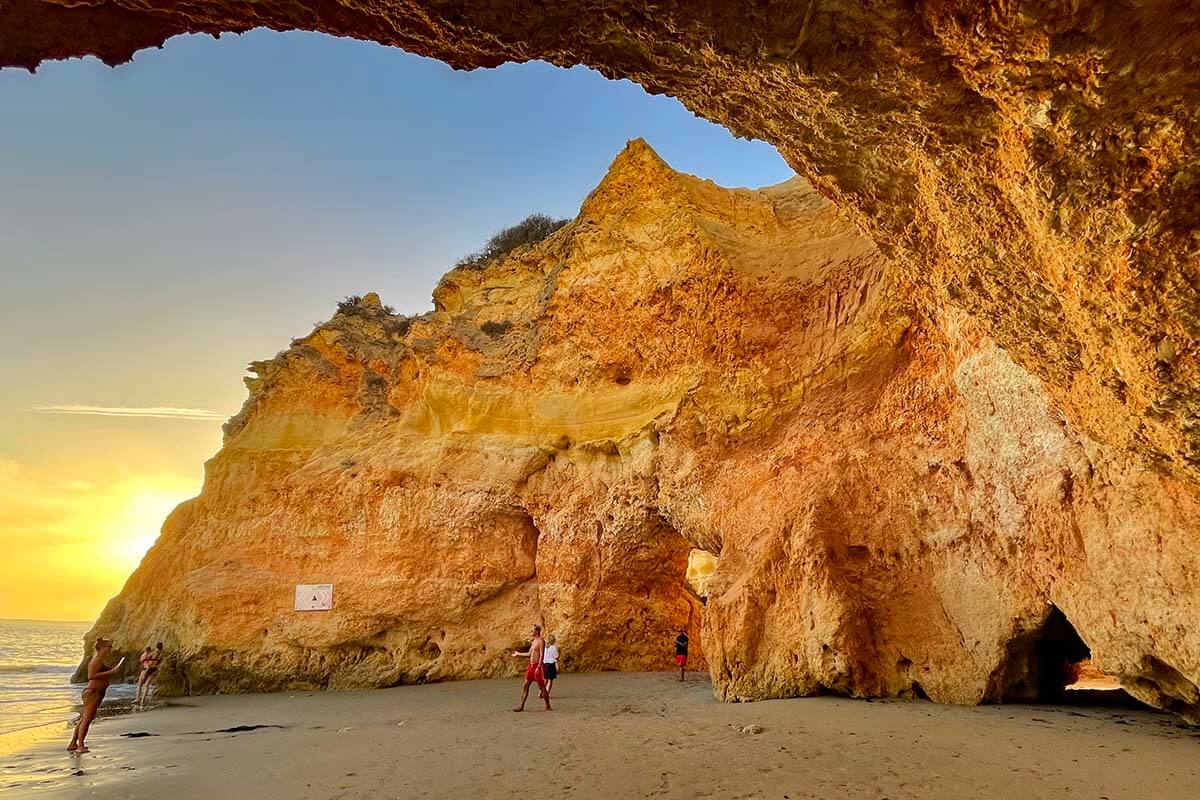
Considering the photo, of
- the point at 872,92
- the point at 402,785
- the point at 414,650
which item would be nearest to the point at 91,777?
the point at 402,785

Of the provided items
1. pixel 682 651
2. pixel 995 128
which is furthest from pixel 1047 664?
pixel 995 128

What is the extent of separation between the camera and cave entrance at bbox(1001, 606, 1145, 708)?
23.4 feet

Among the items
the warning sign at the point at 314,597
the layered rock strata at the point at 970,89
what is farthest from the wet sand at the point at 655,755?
the warning sign at the point at 314,597

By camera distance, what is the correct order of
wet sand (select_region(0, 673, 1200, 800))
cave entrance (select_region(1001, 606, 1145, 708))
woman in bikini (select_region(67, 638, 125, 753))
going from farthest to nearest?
woman in bikini (select_region(67, 638, 125, 753)) < cave entrance (select_region(1001, 606, 1145, 708)) < wet sand (select_region(0, 673, 1200, 800))

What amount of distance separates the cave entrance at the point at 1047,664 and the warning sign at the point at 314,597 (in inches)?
499

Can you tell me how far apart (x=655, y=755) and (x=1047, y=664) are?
5.51m

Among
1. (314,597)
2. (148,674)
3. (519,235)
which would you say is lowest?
(148,674)

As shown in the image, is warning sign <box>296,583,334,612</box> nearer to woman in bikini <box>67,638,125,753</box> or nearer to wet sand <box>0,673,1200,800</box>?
wet sand <box>0,673,1200,800</box>

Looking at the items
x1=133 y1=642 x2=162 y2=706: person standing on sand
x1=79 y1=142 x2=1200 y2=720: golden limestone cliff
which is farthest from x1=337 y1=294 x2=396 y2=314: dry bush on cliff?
x1=133 y1=642 x2=162 y2=706: person standing on sand

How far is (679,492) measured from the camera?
40.2 feet

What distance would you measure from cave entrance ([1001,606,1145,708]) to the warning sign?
41.6 feet

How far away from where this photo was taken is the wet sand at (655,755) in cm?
465

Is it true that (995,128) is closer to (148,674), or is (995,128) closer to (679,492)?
(679,492)

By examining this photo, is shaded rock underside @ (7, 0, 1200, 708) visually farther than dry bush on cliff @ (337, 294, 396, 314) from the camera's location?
No
